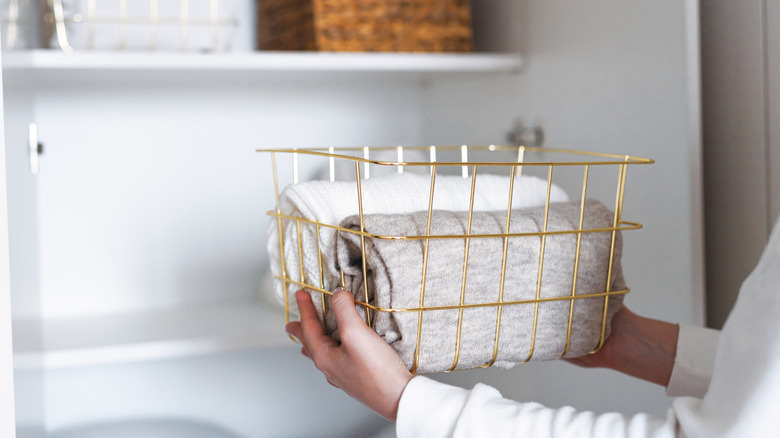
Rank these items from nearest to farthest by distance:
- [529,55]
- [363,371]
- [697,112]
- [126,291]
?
1. [363,371]
2. [697,112]
3. [529,55]
4. [126,291]

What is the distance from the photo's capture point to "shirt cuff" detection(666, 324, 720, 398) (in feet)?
2.37

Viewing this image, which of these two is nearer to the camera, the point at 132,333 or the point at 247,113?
the point at 132,333

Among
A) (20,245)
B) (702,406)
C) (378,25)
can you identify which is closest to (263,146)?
(378,25)

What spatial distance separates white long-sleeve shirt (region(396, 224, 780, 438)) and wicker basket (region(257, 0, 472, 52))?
24.5 inches

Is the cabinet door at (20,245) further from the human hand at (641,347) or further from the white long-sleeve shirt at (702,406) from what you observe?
the human hand at (641,347)

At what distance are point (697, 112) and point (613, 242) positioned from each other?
0.25 m

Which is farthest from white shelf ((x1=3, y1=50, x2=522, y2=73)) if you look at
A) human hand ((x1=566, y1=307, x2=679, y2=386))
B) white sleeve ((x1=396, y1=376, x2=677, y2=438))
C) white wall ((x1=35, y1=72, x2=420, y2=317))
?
white sleeve ((x1=396, y1=376, x2=677, y2=438))

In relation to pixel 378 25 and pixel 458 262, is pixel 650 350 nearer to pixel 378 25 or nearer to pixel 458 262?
pixel 458 262

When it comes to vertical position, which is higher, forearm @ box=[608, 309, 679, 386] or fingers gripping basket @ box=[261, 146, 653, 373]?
fingers gripping basket @ box=[261, 146, 653, 373]

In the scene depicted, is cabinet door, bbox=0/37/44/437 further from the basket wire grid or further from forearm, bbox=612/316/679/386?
forearm, bbox=612/316/679/386

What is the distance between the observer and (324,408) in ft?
4.46

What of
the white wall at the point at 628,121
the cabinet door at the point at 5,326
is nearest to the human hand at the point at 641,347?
the white wall at the point at 628,121

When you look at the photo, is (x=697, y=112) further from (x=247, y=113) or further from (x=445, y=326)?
(x=247, y=113)

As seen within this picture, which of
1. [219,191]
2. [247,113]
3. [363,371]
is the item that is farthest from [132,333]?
[363,371]
